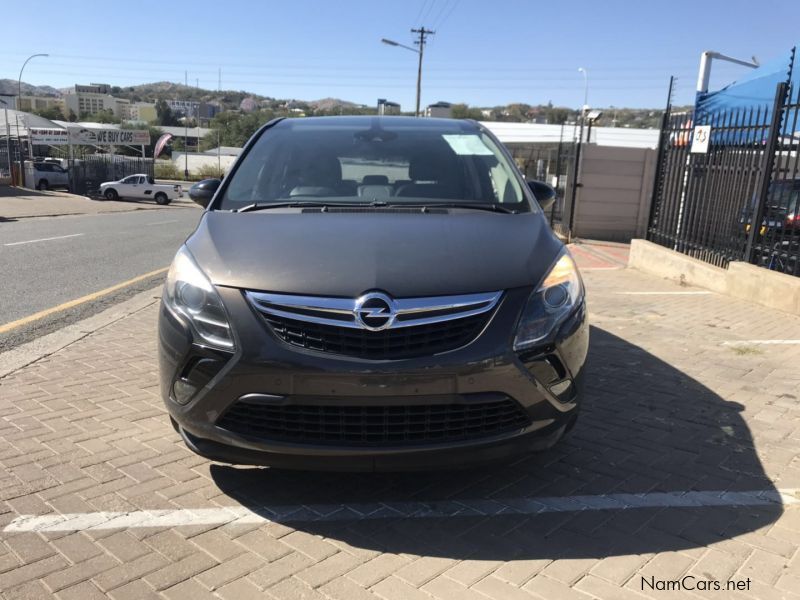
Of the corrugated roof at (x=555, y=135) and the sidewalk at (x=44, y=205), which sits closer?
the sidewalk at (x=44, y=205)

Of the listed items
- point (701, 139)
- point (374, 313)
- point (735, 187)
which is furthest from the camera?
point (701, 139)

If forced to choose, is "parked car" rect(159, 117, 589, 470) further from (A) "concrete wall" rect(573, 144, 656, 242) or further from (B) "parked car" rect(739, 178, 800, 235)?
(A) "concrete wall" rect(573, 144, 656, 242)

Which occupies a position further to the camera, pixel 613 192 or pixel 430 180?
pixel 613 192

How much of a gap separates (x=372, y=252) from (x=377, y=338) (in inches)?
18.2

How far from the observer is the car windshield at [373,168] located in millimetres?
3709

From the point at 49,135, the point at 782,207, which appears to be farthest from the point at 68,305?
the point at 49,135

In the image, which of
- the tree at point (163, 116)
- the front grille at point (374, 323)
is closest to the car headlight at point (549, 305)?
the front grille at point (374, 323)

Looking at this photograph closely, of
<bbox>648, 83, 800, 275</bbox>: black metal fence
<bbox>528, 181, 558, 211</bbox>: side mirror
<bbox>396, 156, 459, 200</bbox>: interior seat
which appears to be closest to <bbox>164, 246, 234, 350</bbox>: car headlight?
<bbox>396, 156, 459, 200</bbox>: interior seat

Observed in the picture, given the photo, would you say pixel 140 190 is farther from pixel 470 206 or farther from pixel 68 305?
pixel 470 206

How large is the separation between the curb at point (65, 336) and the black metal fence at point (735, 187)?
283 inches

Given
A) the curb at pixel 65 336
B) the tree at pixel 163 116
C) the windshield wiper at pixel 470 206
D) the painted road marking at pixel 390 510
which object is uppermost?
the tree at pixel 163 116

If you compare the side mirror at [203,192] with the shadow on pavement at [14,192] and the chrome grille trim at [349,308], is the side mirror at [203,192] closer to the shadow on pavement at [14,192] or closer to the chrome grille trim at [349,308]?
the chrome grille trim at [349,308]

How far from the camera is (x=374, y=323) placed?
252 centimetres

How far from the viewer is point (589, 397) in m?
4.32
